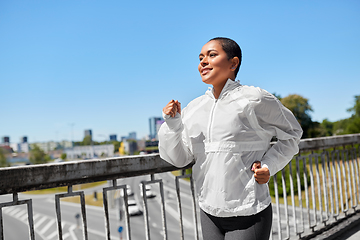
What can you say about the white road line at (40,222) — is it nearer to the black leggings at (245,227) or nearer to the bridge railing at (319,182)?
the bridge railing at (319,182)

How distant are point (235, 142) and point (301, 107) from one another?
47.9 m

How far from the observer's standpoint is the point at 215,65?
65.9 inches

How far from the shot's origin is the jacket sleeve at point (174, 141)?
168cm

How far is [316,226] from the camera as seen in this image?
3.42 meters

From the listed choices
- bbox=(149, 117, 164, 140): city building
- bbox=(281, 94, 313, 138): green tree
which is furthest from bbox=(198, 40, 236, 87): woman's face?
bbox=(281, 94, 313, 138): green tree

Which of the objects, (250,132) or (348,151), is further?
(348,151)

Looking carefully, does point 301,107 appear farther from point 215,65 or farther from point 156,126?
point 215,65

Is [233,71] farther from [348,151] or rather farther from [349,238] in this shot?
[348,151]

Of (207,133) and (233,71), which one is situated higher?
(233,71)

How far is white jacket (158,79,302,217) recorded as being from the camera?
158cm

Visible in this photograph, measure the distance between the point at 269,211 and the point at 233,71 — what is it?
80 cm

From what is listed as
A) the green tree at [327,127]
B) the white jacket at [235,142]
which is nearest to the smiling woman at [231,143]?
the white jacket at [235,142]

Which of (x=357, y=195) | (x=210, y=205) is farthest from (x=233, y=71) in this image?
(x=357, y=195)

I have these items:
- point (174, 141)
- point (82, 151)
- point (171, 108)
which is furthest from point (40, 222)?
point (171, 108)
